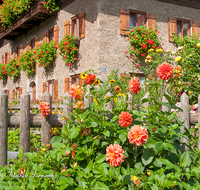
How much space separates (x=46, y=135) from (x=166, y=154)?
1197 millimetres

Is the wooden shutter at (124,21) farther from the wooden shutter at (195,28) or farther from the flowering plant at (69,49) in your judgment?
the wooden shutter at (195,28)

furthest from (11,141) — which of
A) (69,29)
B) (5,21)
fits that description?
(5,21)

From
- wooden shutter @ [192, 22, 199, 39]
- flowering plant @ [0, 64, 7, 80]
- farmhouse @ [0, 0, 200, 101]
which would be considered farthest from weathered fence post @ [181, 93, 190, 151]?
flowering plant @ [0, 64, 7, 80]

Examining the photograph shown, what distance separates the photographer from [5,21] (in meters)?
12.6

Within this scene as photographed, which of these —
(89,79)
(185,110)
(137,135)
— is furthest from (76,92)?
(185,110)

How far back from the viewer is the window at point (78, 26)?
338 inches

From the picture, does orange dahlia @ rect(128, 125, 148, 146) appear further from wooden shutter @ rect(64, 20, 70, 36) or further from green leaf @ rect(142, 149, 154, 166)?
wooden shutter @ rect(64, 20, 70, 36)

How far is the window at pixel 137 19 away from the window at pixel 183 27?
1.84 m

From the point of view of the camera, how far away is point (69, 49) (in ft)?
28.9

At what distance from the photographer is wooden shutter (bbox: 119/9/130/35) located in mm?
8367

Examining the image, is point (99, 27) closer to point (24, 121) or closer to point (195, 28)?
point (195, 28)

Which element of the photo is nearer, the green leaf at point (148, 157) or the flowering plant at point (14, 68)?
the green leaf at point (148, 157)

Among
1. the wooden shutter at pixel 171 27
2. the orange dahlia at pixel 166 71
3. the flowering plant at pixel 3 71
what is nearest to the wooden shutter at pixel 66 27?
the wooden shutter at pixel 171 27

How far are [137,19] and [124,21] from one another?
Answer: 72 cm
